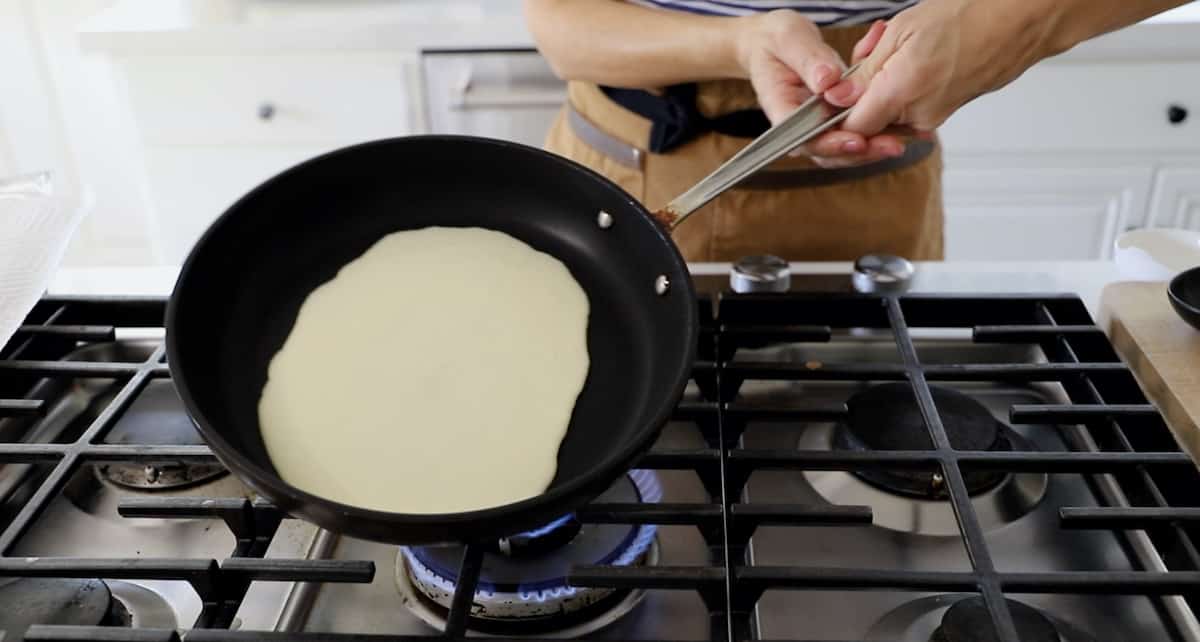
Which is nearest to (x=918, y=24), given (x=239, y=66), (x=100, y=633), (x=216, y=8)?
(x=100, y=633)

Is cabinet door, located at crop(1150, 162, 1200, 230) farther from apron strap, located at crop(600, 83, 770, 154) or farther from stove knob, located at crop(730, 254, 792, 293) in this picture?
stove knob, located at crop(730, 254, 792, 293)

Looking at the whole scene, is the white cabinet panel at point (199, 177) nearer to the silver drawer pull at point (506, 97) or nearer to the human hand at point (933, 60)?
the silver drawer pull at point (506, 97)

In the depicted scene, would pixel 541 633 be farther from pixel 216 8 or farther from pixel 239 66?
pixel 216 8

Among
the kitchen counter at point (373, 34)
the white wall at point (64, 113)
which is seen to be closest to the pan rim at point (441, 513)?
the kitchen counter at point (373, 34)

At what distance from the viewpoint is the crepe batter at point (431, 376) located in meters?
0.48

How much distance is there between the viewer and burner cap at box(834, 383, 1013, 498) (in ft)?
1.78

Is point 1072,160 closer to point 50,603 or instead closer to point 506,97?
point 506,97

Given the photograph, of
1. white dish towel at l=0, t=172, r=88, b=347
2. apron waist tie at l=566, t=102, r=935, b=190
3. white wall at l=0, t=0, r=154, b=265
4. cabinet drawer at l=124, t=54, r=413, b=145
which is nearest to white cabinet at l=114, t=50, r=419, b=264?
cabinet drawer at l=124, t=54, r=413, b=145

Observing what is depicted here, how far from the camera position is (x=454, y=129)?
1.46m

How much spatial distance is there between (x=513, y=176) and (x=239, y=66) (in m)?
0.96

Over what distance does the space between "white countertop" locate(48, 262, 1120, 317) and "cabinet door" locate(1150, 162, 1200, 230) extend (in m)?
0.88

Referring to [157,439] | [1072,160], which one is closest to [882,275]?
[157,439]

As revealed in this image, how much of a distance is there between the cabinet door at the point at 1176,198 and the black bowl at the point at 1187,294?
0.96 m

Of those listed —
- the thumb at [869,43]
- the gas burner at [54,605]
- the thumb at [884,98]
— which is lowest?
the gas burner at [54,605]
